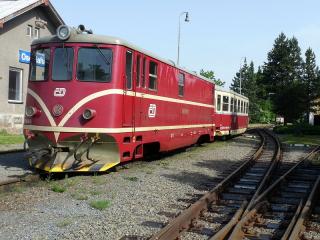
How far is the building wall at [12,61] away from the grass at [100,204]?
17064 millimetres

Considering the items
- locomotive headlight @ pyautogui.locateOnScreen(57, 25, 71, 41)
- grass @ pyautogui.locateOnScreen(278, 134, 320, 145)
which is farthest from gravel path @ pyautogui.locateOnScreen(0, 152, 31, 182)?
grass @ pyautogui.locateOnScreen(278, 134, 320, 145)

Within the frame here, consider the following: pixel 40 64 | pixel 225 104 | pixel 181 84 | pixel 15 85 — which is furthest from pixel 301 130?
pixel 40 64

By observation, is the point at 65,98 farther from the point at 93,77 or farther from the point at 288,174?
the point at 288,174

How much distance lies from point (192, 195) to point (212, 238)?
3.24 meters

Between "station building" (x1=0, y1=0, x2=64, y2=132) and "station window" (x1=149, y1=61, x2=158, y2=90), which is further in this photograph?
"station building" (x1=0, y1=0, x2=64, y2=132)

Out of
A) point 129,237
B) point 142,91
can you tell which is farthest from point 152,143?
point 129,237

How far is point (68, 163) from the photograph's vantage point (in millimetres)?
10430

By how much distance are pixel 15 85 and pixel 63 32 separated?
15395 mm

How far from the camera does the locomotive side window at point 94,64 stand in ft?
35.0

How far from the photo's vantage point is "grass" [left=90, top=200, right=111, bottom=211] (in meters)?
7.69

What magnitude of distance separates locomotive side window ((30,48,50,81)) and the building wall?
13164 millimetres

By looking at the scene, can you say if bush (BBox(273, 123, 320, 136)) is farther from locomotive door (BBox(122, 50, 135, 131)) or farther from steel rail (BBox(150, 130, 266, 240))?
steel rail (BBox(150, 130, 266, 240))

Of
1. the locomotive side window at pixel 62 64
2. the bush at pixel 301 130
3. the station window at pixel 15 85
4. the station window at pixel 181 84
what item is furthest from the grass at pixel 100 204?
the bush at pixel 301 130

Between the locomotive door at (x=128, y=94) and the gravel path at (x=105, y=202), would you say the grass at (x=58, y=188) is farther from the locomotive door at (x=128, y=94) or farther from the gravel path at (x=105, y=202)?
the locomotive door at (x=128, y=94)
